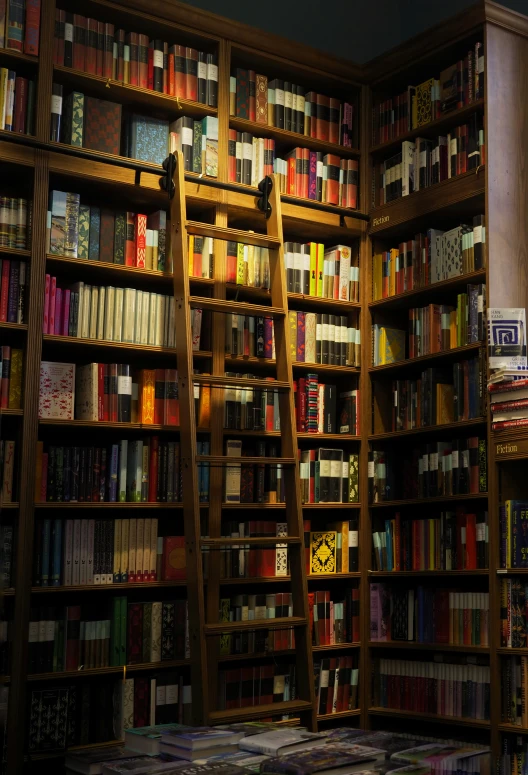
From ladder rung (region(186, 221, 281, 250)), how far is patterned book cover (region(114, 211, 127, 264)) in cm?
28

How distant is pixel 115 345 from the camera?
365 centimetres

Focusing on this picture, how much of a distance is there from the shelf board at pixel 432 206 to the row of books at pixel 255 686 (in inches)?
77.0

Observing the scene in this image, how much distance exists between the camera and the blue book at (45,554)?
3.44 metres

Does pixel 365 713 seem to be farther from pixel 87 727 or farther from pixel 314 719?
pixel 87 727

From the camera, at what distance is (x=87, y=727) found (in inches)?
136

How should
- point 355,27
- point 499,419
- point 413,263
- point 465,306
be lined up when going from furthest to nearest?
1. point 355,27
2. point 413,263
3. point 465,306
4. point 499,419

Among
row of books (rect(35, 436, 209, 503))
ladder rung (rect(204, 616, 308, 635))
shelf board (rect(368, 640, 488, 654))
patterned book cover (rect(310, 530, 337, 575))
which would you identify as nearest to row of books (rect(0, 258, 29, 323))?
row of books (rect(35, 436, 209, 503))

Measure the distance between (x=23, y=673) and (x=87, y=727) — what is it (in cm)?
34

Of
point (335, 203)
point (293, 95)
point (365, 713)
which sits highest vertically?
point (293, 95)

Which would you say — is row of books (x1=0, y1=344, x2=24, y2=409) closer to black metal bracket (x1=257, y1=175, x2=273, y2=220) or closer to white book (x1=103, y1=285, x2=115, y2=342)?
white book (x1=103, y1=285, x2=115, y2=342)

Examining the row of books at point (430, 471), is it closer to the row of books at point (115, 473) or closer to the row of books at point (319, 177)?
the row of books at point (115, 473)

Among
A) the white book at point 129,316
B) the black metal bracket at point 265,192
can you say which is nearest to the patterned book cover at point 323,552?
the white book at point 129,316

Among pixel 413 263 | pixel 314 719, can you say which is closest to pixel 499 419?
pixel 413 263

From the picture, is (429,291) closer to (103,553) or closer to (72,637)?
(103,553)
